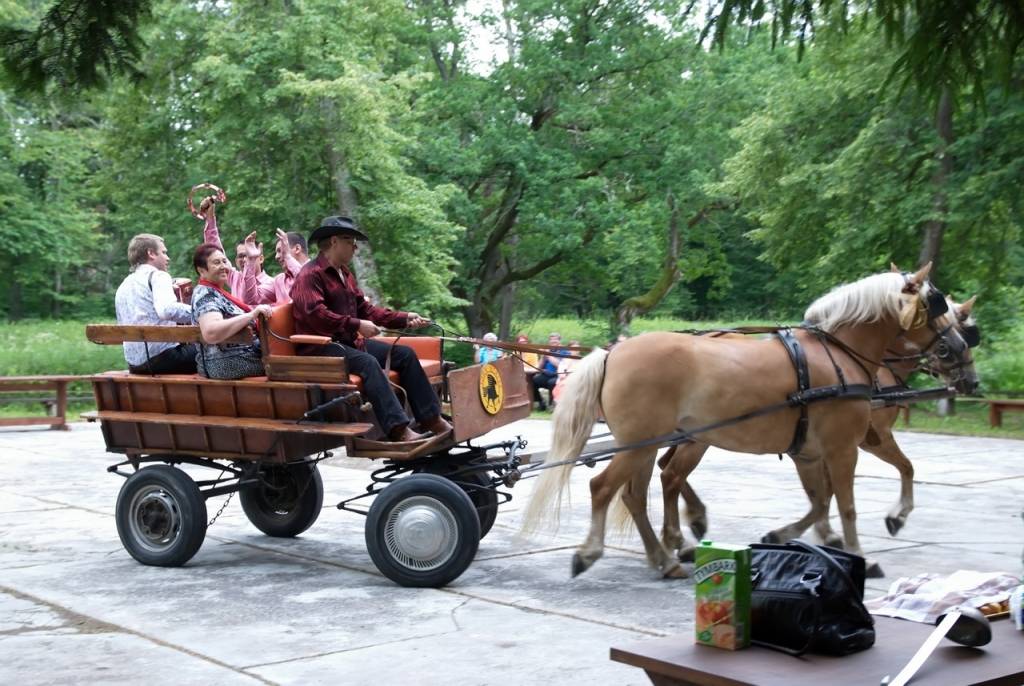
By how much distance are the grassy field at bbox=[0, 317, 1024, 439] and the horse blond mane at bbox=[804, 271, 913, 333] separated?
7307 mm

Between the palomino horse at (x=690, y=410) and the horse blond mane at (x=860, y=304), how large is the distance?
0.15 m

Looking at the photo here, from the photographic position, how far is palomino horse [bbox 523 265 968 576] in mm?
7191

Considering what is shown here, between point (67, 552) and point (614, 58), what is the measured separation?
2497cm

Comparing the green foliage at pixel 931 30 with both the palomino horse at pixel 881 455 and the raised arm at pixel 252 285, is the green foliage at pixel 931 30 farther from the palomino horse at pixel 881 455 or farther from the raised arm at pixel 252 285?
the raised arm at pixel 252 285

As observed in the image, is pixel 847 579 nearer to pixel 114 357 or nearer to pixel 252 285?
pixel 252 285

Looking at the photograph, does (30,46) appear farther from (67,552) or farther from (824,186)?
(824,186)

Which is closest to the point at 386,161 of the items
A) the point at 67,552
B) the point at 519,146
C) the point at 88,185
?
the point at 519,146

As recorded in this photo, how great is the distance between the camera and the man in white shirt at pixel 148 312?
26.7 ft

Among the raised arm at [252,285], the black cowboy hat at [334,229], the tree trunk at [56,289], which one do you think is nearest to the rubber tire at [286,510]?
the raised arm at [252,285]

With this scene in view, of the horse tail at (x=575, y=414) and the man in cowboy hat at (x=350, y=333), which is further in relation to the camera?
the man in cowboy hat at (x=350, y=333)

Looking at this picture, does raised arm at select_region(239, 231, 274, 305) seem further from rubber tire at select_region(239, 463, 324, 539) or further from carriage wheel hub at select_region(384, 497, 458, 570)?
carriage wheel hub at select_region(384, 497, 458, 570)

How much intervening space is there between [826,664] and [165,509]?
548 centimetres

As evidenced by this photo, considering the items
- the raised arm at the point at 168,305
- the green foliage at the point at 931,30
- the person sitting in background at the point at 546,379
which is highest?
the green foliage at the point at 931,30

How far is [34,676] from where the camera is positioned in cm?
532
